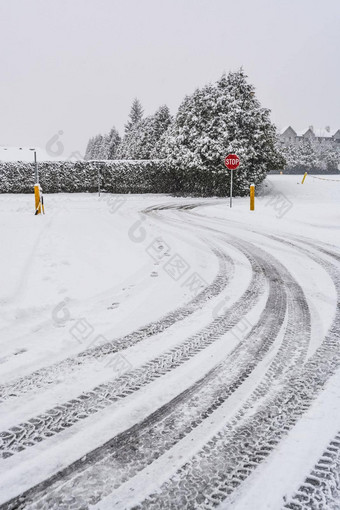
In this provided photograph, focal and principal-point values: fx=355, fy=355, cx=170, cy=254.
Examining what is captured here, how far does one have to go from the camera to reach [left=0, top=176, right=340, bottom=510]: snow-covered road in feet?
6.36

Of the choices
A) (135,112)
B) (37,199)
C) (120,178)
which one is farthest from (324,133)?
(37,199)

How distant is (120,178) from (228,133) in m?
7.74

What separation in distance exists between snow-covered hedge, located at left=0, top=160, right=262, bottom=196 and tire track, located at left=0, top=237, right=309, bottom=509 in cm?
2027

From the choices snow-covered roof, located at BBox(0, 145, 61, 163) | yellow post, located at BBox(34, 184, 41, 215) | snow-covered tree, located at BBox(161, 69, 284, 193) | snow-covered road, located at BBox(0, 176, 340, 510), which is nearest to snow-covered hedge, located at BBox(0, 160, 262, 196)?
snow-covered tree, located at BBox(161, 69, 284, 193)

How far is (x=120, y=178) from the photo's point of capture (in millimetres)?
24312

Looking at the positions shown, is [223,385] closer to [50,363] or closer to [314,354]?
[314,354]

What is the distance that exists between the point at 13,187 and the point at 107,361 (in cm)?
2182

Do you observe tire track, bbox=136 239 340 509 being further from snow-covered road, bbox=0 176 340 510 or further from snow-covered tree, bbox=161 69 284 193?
snow-covered tree, bbox=161 69 284 193

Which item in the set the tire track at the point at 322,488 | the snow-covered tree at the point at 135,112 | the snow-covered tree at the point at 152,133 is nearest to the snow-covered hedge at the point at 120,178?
the snow-covered tree at the point at 152,133

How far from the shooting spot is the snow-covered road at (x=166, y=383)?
194 cm

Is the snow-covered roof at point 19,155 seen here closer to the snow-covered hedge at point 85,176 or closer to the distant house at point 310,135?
the snow-covered hedge at point 85,176

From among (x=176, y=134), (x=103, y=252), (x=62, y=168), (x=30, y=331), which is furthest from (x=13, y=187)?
(x=30, y=331)

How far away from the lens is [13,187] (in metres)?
22.3

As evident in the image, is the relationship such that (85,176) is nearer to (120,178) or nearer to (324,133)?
(120,178)
